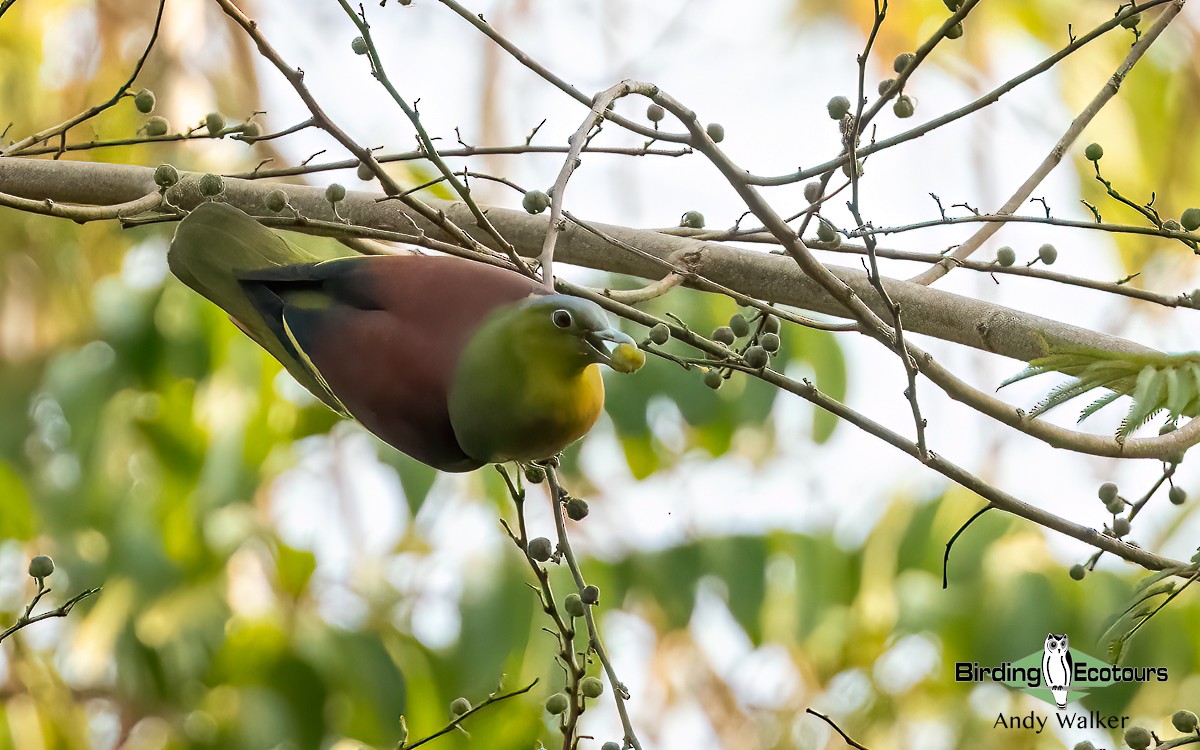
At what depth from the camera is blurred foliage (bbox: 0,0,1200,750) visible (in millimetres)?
3125

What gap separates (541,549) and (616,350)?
40 centimetres

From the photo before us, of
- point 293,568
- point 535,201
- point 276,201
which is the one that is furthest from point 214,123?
point 293,568

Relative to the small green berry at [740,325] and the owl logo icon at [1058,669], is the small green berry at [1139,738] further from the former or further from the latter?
the owl logo icon at [1058,669]

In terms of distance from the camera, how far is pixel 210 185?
1.62 m

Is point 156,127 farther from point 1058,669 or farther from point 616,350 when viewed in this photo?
point 1058,669

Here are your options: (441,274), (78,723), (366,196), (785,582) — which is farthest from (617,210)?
(441,274)

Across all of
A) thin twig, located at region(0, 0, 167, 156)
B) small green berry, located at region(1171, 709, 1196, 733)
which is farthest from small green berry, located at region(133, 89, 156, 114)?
small green berry, located at region(1171, 709, 1196, 733)

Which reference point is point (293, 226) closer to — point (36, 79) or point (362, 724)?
point (362, 724)

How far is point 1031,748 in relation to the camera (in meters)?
4.41

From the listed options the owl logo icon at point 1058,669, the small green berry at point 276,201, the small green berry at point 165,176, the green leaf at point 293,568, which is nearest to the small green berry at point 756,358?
the small green berry at point 276,201

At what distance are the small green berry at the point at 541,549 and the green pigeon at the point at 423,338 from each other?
0.41ft

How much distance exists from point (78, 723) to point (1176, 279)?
5.55 m

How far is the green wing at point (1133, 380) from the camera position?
1198mm

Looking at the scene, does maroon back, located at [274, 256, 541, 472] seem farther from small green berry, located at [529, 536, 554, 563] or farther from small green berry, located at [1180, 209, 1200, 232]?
small green berry, located at [1180, 209, 1200, 232]
